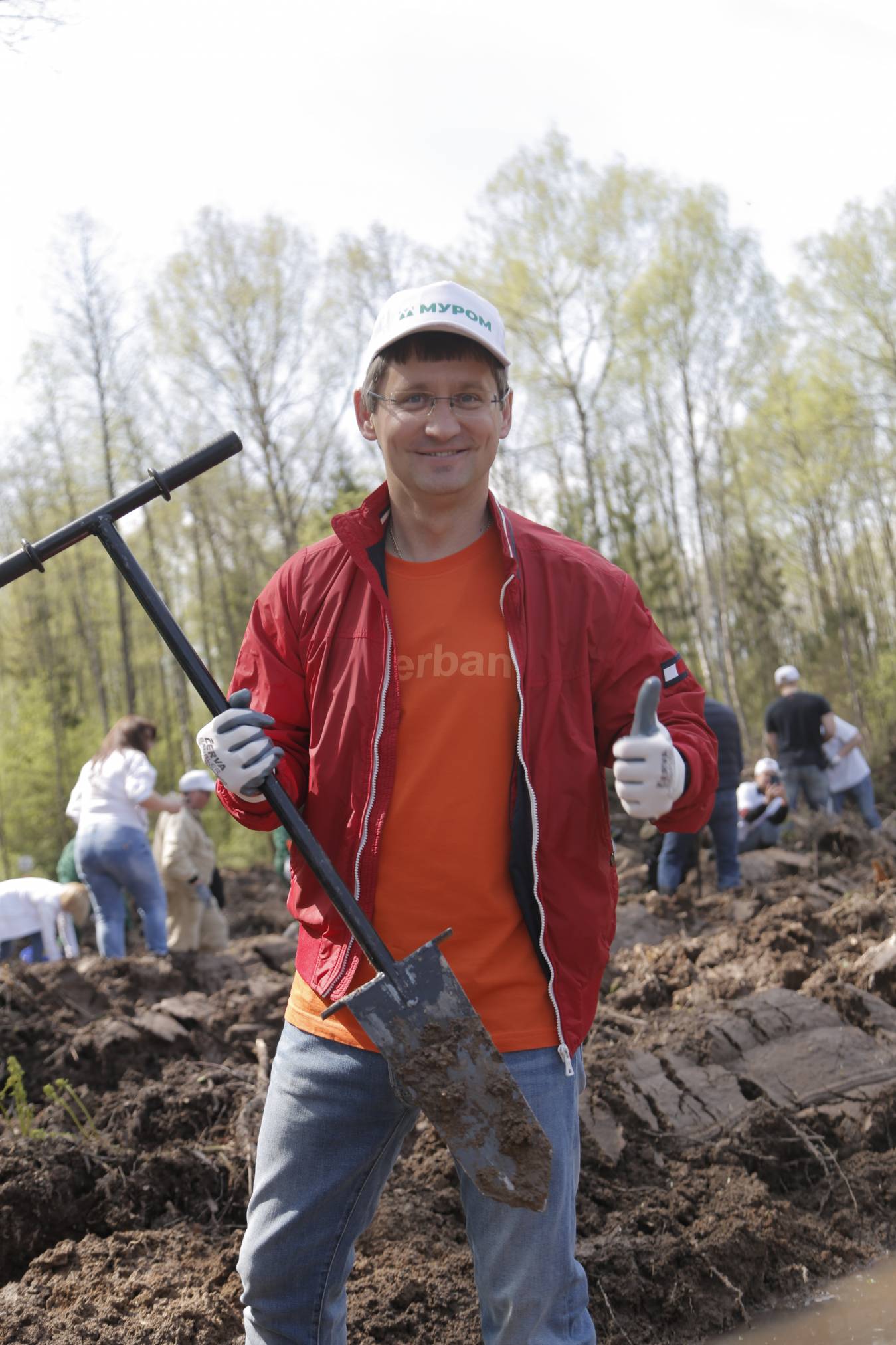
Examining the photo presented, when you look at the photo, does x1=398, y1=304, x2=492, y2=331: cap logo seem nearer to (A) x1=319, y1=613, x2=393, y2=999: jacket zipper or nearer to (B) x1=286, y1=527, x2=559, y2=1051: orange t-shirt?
(B) x1=286, y1=527, x2=559, y2=1051: orange t-shirt

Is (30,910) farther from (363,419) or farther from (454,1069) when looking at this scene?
(454,1069)

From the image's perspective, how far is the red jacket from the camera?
6.59ft

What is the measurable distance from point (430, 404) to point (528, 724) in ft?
2.10

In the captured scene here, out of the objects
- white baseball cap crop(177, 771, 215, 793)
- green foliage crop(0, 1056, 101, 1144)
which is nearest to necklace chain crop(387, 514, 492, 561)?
green foliage crop(0, 1056, 101, 1144)

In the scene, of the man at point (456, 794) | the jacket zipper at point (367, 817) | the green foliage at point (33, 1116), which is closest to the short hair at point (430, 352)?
the man at point (456, 794)

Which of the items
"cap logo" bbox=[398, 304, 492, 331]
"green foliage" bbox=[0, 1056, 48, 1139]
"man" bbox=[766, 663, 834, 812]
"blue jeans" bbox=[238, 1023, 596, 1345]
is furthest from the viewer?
"man" bbox=[766, 663, 834, 812]

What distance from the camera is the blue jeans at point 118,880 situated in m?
7.40

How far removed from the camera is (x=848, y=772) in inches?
423

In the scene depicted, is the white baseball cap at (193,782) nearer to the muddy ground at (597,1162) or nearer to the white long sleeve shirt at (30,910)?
the white long sleeve shirt at (30,910)

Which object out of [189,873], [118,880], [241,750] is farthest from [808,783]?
[241,750]

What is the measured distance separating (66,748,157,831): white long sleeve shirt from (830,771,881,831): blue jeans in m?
6.57

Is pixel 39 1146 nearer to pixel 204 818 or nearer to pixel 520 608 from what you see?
pixel 520 608

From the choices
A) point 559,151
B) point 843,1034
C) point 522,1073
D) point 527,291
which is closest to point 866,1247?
point 843,1034

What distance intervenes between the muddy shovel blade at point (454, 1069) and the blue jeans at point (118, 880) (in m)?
5.83
